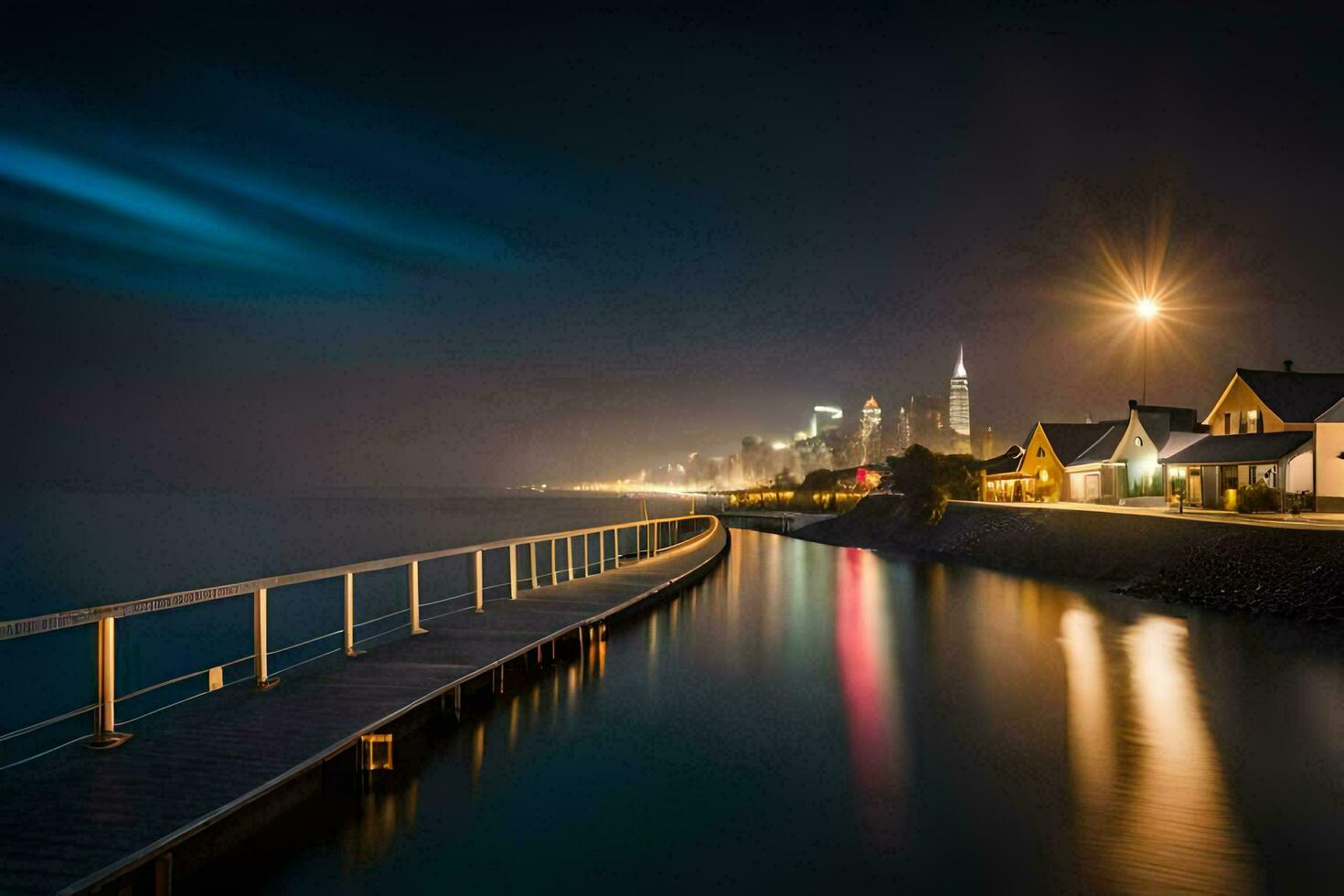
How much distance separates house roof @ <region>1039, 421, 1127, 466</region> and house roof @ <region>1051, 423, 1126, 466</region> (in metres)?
1.17

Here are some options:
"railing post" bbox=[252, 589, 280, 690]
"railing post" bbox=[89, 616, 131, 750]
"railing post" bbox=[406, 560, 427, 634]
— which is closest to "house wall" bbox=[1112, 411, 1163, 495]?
"railing post" bbox=[406, 560, 427, 634]

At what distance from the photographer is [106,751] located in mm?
6539

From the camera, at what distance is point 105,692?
6680 mm

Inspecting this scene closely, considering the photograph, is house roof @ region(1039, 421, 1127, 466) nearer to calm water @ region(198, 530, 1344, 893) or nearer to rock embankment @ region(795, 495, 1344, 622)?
rock embankment @ region(795, 495, 1344, 622)

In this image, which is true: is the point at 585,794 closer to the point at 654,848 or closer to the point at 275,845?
the point at 654,848

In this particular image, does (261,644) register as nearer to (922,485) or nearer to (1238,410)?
(1238,410)

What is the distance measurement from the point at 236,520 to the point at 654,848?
129203mm

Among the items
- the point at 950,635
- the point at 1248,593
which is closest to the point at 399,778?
the point at 950,635

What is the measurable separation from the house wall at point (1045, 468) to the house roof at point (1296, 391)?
14024 mm

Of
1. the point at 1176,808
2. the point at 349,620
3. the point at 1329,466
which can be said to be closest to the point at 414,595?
the point at 349,620

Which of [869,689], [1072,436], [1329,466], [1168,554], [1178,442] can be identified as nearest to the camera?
[869,689]

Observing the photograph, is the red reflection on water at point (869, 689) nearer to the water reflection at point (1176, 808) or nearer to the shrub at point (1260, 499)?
the water reflection at point (1176, 808)

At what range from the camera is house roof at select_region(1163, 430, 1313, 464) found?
32.5 metres

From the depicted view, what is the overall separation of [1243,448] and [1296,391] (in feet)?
17.0
